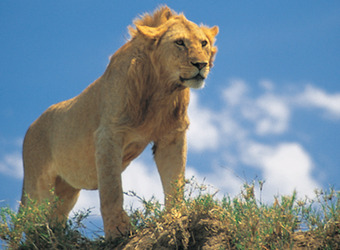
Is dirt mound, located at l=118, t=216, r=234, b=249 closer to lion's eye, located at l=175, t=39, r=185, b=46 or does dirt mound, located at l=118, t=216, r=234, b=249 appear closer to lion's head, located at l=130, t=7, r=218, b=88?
lion's head, located at l=130, t=7, r=218, b=88

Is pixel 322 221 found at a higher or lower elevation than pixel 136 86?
lower

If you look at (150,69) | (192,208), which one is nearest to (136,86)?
(150,69)

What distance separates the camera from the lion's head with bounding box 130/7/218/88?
5.50m

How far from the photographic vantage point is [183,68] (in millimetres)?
5516

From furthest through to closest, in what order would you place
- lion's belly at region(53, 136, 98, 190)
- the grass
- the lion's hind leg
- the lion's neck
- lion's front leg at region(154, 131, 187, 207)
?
the lion's hind leg → lion's belly at region(53, 136, 98, 190) → lion's front leg at region(154, 131, 187, 207) → the lion's neck → the grass

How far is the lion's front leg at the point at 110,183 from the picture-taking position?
5.43 metres

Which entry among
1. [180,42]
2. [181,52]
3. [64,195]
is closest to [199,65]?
[181,52]

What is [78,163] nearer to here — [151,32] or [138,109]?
[138,109]

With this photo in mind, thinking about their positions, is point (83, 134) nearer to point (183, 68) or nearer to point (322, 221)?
point (183, 68)

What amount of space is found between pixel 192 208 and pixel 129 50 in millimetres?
2246

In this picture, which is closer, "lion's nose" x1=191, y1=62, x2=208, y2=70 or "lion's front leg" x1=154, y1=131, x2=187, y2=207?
"lion's nose" x1=191, y1=62, x2=208, y2=70

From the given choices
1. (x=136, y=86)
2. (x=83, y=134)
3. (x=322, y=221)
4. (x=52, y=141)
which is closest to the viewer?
(x=322, y=221)

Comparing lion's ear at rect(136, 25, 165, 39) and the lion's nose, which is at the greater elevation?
lion's ear at rect(136, 25, 165, 39)

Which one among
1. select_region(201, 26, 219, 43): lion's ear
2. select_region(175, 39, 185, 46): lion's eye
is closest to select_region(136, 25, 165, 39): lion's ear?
select_region(175, 39, 185, 46): lion's eye
